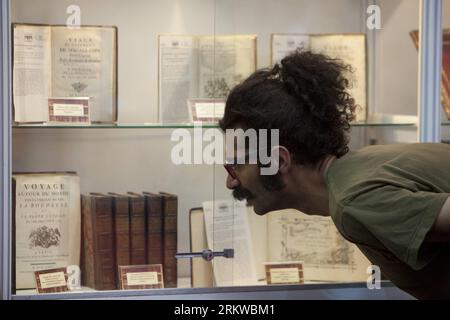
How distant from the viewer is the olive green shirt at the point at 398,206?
142cm

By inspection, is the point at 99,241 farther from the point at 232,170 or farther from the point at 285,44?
the point at 285,44

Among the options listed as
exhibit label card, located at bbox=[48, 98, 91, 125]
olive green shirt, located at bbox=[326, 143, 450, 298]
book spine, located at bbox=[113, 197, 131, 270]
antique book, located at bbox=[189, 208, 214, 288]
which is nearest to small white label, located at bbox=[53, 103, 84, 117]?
exhibit label card, located at bbox=[48, 98, 91, 125]

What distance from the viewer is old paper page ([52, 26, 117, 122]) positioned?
239cm

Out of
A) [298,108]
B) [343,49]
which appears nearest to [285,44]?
[343,49]

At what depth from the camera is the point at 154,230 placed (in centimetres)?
242

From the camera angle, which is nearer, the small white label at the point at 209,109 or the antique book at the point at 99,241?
the antique book at the point at 99,241

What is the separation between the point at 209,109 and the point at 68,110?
44 centimetres

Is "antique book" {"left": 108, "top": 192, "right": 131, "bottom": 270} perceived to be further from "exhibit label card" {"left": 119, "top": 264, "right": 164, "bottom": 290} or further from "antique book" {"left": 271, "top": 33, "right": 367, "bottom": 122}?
"antique book" {"left": 271, "top": 33, "right": 367, "bottom": 122}

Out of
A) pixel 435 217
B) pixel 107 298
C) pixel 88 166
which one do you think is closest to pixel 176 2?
pixel 88 166

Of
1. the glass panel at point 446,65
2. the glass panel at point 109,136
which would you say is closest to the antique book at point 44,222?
the glass panel at point 109,136

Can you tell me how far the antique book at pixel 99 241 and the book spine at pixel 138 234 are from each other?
0.20 feet

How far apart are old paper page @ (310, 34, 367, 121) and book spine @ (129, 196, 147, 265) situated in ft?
2.56

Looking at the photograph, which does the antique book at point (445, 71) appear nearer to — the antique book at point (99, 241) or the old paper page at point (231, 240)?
the old paper page at point (231, 240)
